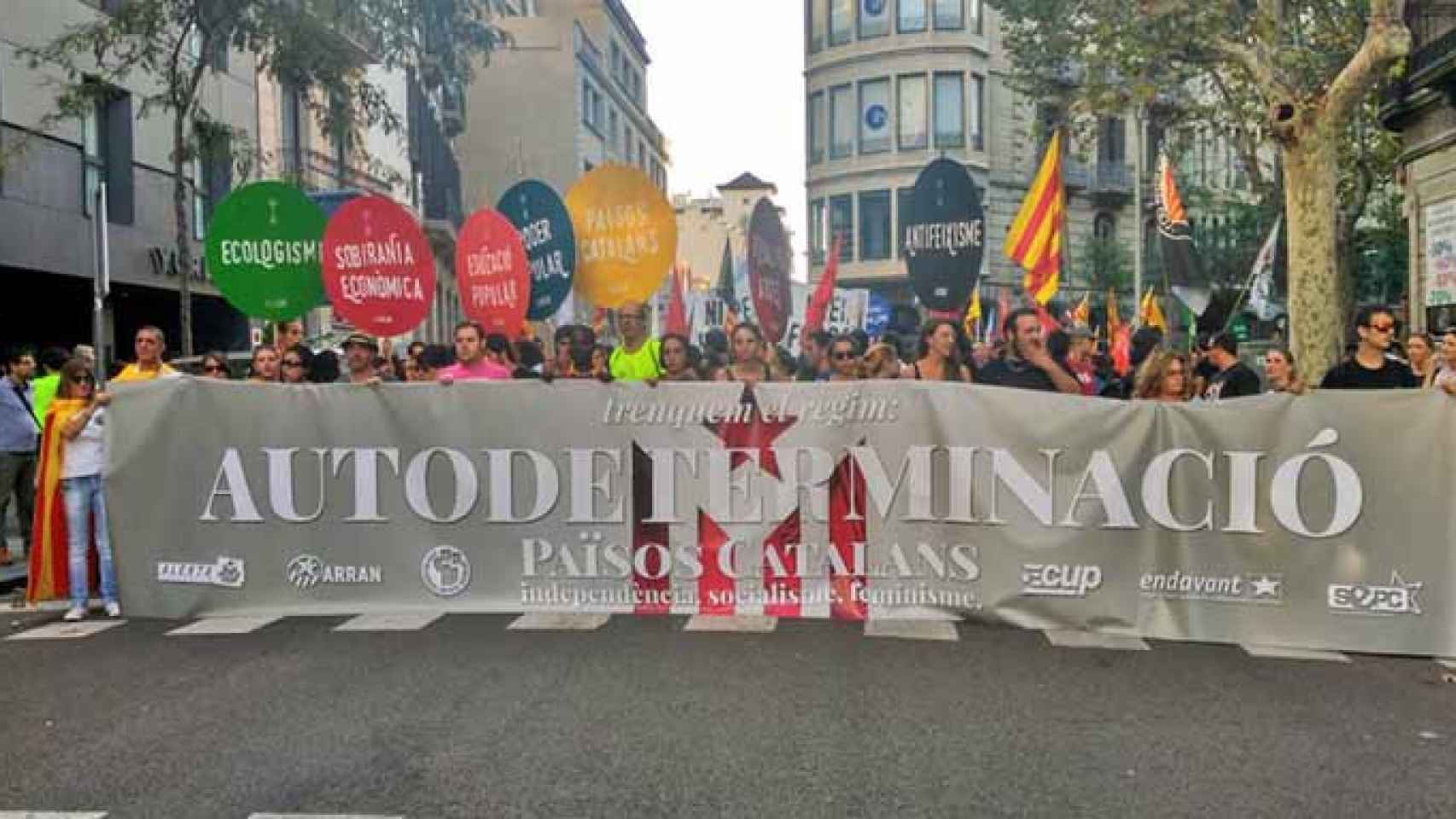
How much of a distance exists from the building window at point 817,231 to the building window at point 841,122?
1804 millimetres

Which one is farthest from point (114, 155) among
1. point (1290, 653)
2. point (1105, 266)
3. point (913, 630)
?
point (1105, 266)

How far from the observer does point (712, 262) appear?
89.2m

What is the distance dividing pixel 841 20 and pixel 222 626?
141 ft

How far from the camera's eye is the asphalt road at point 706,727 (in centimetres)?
468

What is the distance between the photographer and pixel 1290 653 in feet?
23.0

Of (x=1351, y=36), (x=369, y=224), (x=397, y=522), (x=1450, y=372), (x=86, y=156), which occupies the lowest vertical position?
(x=397, y=522)

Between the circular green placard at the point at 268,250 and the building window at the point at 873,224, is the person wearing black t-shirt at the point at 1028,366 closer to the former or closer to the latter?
the circular green placard at the point at 268,250

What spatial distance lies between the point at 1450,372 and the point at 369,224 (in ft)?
22.9

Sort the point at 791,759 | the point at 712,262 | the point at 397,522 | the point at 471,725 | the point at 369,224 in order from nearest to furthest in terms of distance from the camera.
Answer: the point at 791,759
the point at 471,725
the point at 397,522
the point at 369,224
the point at 712,262

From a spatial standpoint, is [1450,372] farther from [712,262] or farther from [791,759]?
[712,262]

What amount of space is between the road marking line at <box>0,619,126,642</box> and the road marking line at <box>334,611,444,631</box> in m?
1.38

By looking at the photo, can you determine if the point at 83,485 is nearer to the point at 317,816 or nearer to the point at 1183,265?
the point at 317,816

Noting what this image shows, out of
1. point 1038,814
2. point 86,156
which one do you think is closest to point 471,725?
point 1038,814

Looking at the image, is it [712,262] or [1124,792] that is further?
[712,262]
